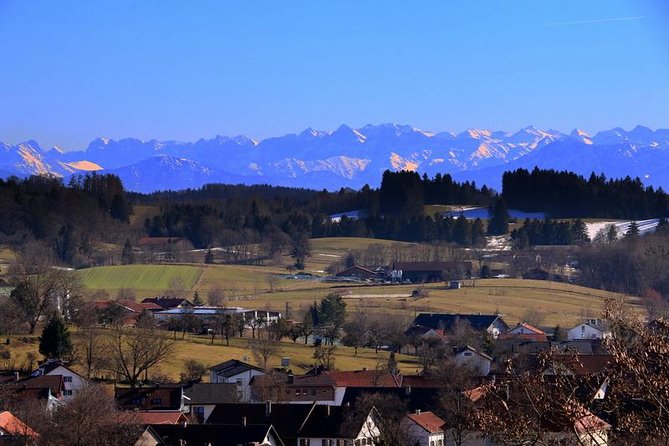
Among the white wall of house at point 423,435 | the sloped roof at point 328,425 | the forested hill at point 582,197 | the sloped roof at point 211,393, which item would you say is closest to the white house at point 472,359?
the sloped roof at point 211,393

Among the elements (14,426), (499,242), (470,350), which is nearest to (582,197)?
(499,242)

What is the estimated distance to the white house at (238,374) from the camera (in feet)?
132

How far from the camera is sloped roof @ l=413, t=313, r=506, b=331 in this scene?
2357 inches

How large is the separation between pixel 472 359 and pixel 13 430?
21.8 meters

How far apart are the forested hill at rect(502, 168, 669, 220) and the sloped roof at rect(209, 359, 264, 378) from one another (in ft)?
250

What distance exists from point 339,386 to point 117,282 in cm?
4315

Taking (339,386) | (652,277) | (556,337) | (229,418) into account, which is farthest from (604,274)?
(229,418)

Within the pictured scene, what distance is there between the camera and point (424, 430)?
99.1 ft

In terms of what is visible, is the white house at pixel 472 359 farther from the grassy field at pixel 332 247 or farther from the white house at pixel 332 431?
the grassy field at pixel 332 247

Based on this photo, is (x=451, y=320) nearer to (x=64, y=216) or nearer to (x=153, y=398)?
(x=153, y=398)

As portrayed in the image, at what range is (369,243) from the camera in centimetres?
10425

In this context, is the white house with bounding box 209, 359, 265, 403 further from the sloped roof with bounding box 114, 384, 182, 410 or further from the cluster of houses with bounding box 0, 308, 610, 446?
the sloped roof with bounding box 114, 384, 182, 410

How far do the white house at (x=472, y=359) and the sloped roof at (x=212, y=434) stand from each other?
1505 centimetres

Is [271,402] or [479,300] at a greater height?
[479,300]
